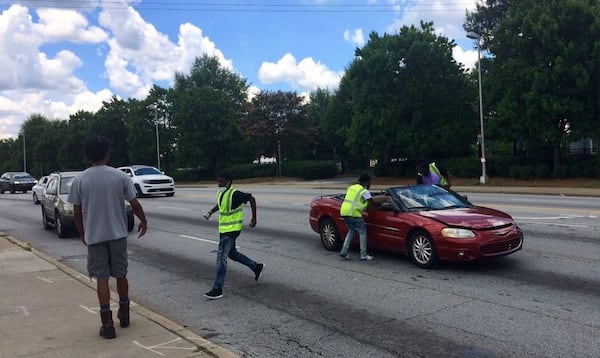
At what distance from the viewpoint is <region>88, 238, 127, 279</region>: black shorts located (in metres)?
5.71

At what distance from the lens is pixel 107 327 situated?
5578mm

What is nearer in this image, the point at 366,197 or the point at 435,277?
the point at 435,277

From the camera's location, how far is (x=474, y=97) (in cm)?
3681

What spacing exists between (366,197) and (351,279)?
5.41 feet

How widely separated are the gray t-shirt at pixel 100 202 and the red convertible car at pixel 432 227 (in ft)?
15.8

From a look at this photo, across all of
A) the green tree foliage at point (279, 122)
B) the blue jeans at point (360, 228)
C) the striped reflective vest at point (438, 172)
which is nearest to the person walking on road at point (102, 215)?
the blue jeans at point (360, 228)

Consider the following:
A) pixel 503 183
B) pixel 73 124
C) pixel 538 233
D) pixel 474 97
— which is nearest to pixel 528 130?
pixel 503 183

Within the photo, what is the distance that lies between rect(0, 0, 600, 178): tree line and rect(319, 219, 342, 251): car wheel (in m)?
21.9

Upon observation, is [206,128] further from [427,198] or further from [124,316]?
[124,316]

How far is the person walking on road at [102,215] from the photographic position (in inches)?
222

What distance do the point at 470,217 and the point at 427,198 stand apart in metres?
1.18

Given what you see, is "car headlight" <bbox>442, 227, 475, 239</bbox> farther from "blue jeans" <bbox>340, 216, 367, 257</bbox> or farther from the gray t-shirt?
the gray t-shirt

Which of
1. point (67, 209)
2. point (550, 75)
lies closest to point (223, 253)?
point (67, 209)

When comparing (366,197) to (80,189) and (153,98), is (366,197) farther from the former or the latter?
(153,98)
